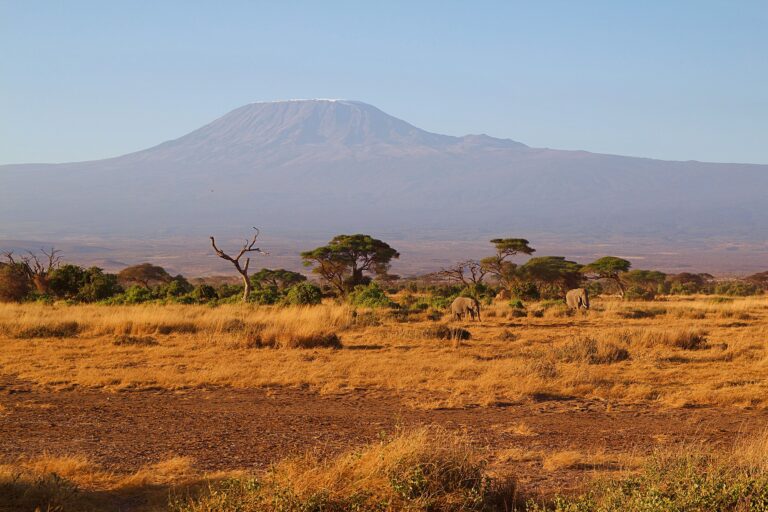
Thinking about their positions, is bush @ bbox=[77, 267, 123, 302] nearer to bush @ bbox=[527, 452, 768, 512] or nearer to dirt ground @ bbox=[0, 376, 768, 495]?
dirt ground @ bbox=[0, 376, 768, 495]

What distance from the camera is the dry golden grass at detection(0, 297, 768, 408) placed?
11.5 meters

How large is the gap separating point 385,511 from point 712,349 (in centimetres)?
1161

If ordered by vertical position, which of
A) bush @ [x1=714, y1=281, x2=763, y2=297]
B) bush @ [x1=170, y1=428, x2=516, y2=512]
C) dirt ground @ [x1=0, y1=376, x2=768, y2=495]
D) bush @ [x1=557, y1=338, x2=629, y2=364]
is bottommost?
bush @ [x1=714, y1=281, x2=763, y2=297]

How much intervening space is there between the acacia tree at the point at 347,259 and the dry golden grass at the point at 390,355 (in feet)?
44.5

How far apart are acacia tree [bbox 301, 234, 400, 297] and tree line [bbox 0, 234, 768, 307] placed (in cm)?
5

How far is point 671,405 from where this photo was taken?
1034 cm

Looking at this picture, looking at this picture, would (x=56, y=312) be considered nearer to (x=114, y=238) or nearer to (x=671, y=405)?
(x=671, y=405)

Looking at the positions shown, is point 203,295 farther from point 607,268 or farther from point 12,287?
point 607,268

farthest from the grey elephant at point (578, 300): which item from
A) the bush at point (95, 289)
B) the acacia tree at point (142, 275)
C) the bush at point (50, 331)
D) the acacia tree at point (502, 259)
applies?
the acacia tree at point (142, 275)

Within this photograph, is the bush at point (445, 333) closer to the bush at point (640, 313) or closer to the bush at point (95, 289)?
the bush at point (640, 313)

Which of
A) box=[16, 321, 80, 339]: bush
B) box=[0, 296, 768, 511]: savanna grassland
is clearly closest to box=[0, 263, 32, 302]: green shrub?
box=[0, 296, 768, 511]: savanna grassland

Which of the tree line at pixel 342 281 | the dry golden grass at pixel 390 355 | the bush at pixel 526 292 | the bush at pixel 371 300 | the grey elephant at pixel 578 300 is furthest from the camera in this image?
the bush at pixel 526 292

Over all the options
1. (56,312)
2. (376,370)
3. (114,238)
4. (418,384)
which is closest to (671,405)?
(418,384)

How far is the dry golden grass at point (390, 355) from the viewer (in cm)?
1145
